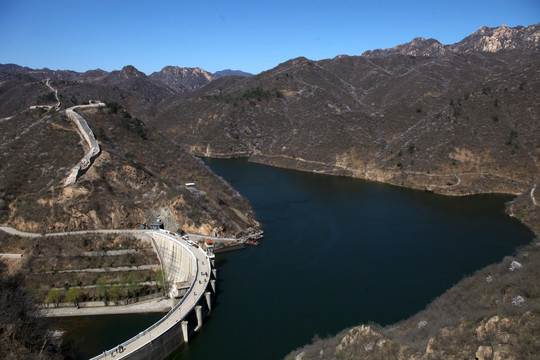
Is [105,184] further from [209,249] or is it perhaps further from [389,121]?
[389,121]

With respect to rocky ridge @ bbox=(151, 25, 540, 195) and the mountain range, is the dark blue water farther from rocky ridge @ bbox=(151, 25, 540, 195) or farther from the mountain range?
rocky ridge @ bbox=(151, 25, 540, 195)

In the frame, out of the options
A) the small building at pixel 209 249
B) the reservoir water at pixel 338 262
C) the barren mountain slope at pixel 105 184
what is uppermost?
the barren mountain slope at pixel 105 184

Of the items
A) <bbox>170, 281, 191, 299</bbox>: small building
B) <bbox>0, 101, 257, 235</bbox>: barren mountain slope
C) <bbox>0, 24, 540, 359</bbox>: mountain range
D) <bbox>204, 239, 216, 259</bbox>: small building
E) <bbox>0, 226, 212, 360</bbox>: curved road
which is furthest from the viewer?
<bbox>0, 24, 540, 359</bbox>: mountain range

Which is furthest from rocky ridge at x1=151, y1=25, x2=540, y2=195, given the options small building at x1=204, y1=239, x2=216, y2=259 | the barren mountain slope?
small building at x1=204, y1=239, x2=216, y2=259

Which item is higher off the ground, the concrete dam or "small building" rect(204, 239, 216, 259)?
"small building" rect(204, 239, 216, 259)

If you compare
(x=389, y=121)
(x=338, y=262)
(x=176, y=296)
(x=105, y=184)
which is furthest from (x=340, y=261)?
(x=389, y=121)

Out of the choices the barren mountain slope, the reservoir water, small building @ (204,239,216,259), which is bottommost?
the reservoir water

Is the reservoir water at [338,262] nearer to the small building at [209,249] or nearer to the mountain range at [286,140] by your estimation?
the small building at [209,249]

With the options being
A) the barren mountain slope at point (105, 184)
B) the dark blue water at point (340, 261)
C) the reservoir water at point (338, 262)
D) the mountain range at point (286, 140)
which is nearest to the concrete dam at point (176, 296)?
the reservoir water at point (338, 262)
